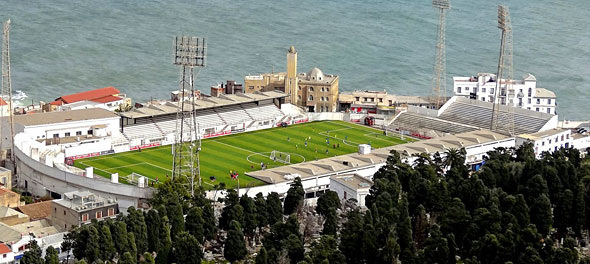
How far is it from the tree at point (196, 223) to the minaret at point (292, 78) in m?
42.5

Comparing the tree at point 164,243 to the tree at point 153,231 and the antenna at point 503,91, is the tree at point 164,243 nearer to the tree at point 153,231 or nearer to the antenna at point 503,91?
the tree at point 153,231

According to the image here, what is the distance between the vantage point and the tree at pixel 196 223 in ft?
258

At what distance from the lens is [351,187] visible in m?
90.3

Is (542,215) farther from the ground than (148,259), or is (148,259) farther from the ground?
(542,215)

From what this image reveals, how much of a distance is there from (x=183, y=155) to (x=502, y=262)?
29.5 m

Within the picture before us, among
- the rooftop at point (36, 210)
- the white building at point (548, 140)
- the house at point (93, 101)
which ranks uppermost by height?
the house at point (93, 101)

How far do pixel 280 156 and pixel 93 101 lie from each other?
22755mm

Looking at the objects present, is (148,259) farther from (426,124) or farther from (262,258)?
(426,124)

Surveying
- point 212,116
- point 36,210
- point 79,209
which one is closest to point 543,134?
point 212,116

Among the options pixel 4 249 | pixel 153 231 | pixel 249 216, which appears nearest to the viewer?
pixel 153 231

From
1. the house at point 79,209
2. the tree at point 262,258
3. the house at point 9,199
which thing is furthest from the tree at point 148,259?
the house at point 9,199

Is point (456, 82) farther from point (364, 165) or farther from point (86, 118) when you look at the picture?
point (86, 118)

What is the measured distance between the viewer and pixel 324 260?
71250mm

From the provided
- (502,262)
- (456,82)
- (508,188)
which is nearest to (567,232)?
(508,188)
